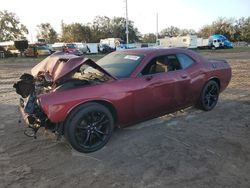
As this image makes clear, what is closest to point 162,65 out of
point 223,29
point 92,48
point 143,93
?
point 143,93

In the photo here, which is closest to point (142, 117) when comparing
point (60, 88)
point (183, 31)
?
point (60, 88)

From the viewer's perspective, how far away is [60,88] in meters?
4.52

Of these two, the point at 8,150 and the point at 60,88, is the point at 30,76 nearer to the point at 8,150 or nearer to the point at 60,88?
the point at 60,88

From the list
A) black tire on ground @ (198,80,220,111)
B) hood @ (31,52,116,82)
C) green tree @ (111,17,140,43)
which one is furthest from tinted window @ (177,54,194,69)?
green tree @ (111,17,140,43)

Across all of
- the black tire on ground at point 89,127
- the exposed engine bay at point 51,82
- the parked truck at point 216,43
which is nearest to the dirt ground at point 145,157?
the black tire on ground at point 89,127

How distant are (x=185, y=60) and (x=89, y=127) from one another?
105 inches

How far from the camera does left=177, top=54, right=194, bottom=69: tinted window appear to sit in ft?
20.0

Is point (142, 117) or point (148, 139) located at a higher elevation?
point (142, 117)

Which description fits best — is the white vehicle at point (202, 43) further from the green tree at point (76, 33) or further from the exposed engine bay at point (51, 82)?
the exposed engine bay at point (51, 82)

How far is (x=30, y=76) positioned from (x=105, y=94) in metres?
1.42

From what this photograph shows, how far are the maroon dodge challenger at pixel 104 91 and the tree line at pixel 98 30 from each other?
63.6 metres

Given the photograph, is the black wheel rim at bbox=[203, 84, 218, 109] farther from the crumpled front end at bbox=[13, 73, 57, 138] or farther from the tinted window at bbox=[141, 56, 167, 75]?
the crumpled front end at bbox=[13, 73, 57, 138]

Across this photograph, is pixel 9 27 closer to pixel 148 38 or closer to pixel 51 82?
pixel 148 38

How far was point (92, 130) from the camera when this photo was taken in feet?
15.3
